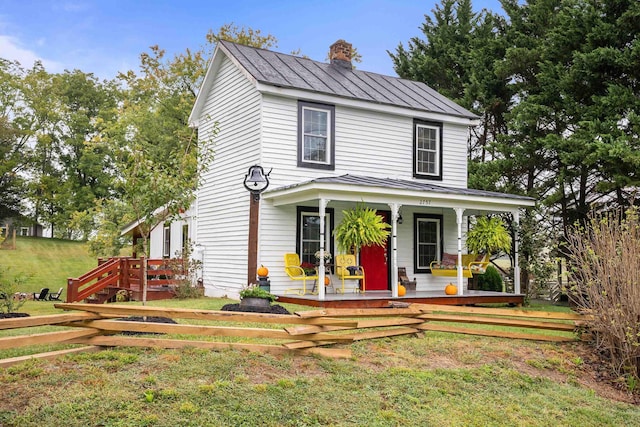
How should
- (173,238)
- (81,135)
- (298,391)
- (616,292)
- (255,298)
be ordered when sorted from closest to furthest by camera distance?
1. (298,391)
2. (616,292)
3. (255,298)
4. (173,238)
5. (81,135)

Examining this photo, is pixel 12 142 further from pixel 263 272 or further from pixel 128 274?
pixel 263 272

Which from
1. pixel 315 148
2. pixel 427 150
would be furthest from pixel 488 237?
pixel 315 148

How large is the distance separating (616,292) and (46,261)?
102ft

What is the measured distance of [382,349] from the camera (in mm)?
7785

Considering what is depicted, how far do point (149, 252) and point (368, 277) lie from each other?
11864 millimetres

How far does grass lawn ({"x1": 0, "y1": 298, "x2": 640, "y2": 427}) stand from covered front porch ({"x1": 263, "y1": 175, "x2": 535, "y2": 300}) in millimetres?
4751

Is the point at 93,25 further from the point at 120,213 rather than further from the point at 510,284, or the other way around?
the point at 510,284

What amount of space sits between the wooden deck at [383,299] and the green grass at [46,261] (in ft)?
57.6

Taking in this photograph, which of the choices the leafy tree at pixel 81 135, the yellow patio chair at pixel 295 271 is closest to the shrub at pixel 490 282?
the yellow patio chair at pixel 295 271

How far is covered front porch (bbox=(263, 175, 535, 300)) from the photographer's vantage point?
12344mm

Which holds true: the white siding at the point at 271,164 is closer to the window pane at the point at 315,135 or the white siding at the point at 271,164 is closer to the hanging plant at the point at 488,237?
the window pane at the point at 315,135

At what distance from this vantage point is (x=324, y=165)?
1466 cm

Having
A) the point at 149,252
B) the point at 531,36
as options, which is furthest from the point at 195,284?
the point at 531,36

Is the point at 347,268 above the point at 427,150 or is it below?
below
